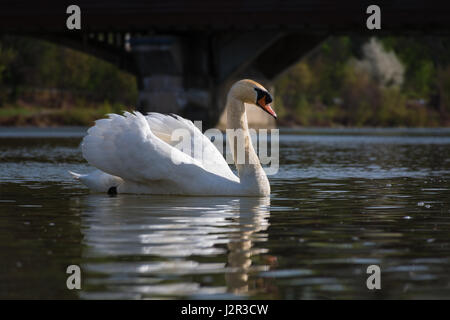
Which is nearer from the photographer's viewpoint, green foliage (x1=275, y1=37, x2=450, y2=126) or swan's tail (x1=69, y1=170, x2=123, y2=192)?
swan's tail (x1=69, y1=170, x2=123, y2=192)

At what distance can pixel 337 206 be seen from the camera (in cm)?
1149

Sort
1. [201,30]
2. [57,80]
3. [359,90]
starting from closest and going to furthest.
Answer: [201,30]
[57,80]
[359,90]

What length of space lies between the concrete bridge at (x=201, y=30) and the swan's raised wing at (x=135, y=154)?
3111 centimetres

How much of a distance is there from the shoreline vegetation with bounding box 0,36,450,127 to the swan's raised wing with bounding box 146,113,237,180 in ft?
146

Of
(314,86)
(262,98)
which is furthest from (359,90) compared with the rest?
(262,98)

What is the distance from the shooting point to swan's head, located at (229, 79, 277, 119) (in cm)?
1203

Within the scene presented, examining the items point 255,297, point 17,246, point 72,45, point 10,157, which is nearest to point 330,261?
point 255,297

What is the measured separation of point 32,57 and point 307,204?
2465 inches

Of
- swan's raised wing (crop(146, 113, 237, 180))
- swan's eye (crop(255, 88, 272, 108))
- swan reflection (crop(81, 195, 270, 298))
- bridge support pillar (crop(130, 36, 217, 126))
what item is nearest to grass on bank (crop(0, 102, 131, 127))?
bridge support pillar (crop(130, 36, 217, 126))

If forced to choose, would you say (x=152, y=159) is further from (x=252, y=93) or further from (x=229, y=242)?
(x=229, y=242)

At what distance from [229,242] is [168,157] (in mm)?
3668

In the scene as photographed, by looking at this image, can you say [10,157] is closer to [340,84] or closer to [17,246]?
[17,246]

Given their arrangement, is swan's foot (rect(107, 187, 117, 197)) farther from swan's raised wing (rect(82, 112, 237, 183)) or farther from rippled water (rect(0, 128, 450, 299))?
swan's raised wing (rect(82, 112, 237, 183))

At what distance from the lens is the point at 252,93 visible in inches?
480
